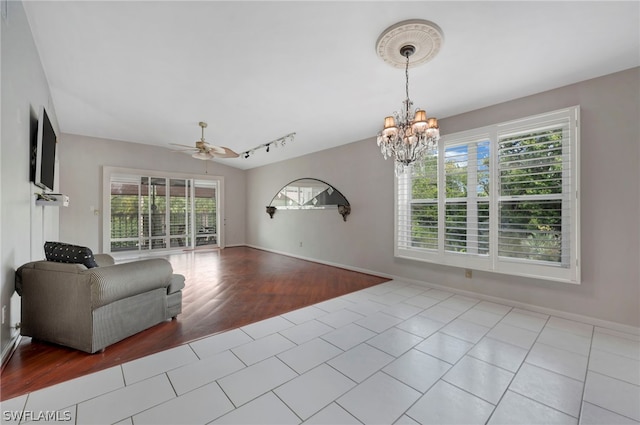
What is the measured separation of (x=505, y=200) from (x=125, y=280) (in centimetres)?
431

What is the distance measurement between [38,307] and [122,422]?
5.27ft

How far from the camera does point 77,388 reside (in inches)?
67.6

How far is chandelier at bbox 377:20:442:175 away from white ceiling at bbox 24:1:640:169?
9 centimetres

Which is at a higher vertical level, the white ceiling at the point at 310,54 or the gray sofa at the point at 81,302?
the white ceiling at the point at 310,54

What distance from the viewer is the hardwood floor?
76.3 inches

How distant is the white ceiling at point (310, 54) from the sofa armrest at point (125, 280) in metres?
2.31

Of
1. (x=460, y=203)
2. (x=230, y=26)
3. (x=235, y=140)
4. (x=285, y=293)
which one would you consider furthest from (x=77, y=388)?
(x=235, y=140)

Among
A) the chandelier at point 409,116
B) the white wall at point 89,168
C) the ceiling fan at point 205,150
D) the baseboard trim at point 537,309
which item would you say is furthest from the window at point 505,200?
the white wall at point 89,168

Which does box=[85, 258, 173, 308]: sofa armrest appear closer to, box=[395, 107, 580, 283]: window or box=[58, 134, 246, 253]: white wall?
box=[395, 107, 580, 283]: window

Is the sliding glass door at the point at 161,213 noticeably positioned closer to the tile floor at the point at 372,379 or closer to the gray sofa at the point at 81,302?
the gray sofa at the point at 81,302

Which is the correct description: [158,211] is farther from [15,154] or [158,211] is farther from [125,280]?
[125,280]

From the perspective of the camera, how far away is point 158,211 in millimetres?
7410

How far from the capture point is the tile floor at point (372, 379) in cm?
153

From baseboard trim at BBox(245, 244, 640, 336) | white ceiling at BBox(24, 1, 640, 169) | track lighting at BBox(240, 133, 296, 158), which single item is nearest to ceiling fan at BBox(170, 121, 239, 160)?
white ceiling at BBox(24, 1, 640, 169)
